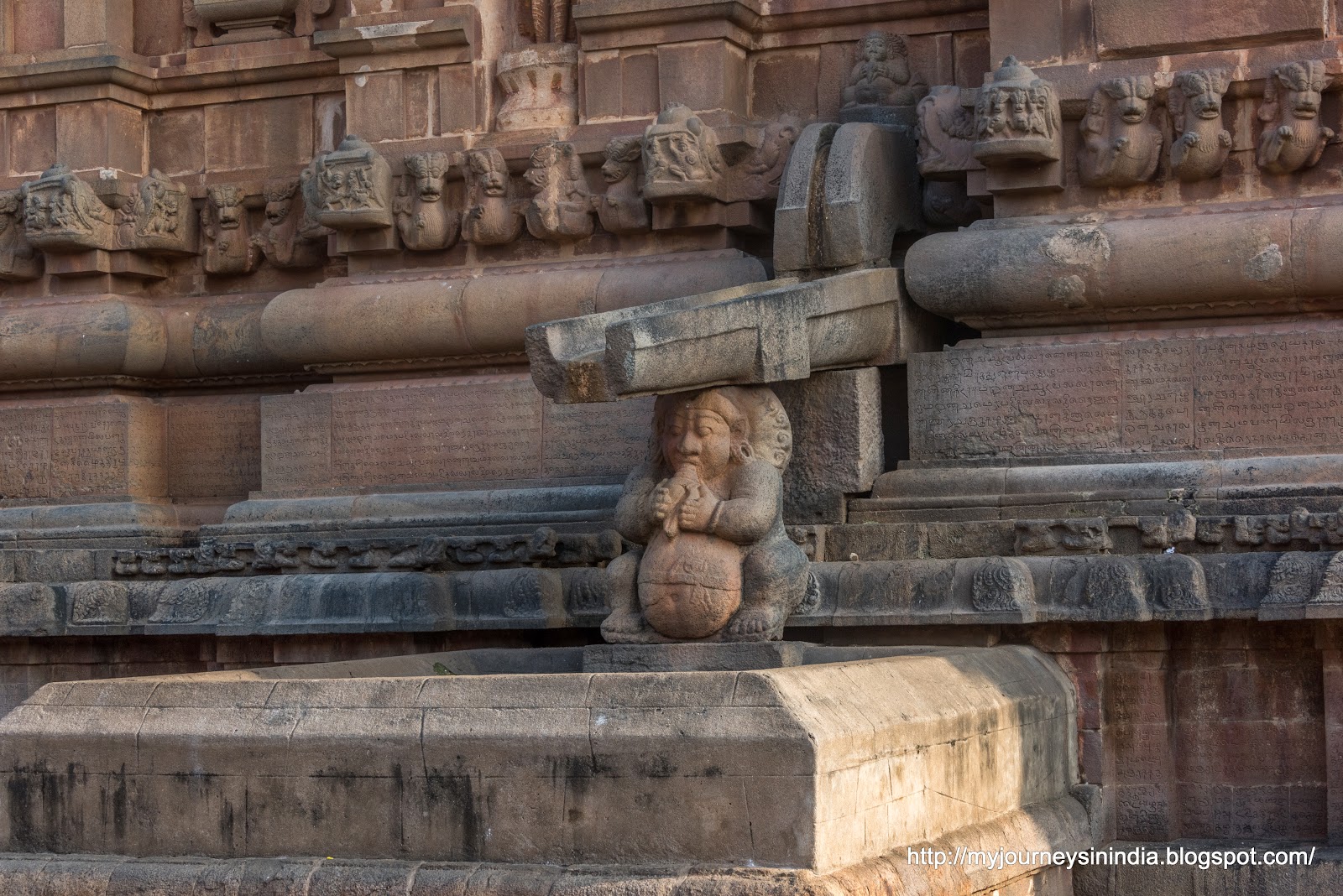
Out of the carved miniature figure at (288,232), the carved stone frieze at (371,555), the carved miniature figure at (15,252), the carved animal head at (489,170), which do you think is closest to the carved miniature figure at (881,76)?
the carved animal head at (489,170)

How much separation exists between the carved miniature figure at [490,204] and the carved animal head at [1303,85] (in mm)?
4284

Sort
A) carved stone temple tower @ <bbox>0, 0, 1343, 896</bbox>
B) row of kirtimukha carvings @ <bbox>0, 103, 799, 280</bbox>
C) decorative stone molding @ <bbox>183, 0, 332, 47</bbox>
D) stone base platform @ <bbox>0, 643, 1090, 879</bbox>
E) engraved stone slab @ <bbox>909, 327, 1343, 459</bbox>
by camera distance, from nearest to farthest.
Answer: stone base platform @ <bbox>0, 643, 1090, 879</bbox>
carved stone temple tower @ <bbox>0, 0, 1343, 896</bbox>
engraved stone slab @ <bbox>909, 327, 1343, 459</bbox>
row of kirtimukha carvings @ <bbox>0, 103, 799, 280</bbox>
decorative stone molding @ <bbox>183, 0, 332, 47</bbox>

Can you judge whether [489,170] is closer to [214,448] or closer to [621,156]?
[621,156]

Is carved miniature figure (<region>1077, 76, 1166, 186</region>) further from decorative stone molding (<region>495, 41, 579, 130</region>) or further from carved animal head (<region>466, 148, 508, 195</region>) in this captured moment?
carved animal head (<region>466, 148, 508, 195</region>)

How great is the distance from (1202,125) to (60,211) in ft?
22.0

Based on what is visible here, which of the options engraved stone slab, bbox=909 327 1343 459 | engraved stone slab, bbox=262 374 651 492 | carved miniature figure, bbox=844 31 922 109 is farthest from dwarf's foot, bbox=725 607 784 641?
carved miniature figure, bbox=844 31 922 109

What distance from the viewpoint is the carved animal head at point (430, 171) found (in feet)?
41.7

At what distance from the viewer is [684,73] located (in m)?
12.4

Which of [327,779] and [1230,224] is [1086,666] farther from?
[327,779]

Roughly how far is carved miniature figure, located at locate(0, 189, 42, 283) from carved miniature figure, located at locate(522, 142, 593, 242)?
3.40 m

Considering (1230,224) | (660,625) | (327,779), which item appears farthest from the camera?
(1230,224)

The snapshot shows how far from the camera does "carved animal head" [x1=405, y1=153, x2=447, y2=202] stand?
12695 mm

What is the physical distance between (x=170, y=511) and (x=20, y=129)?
2.65m

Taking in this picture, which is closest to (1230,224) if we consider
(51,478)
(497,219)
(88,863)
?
(497,219)
